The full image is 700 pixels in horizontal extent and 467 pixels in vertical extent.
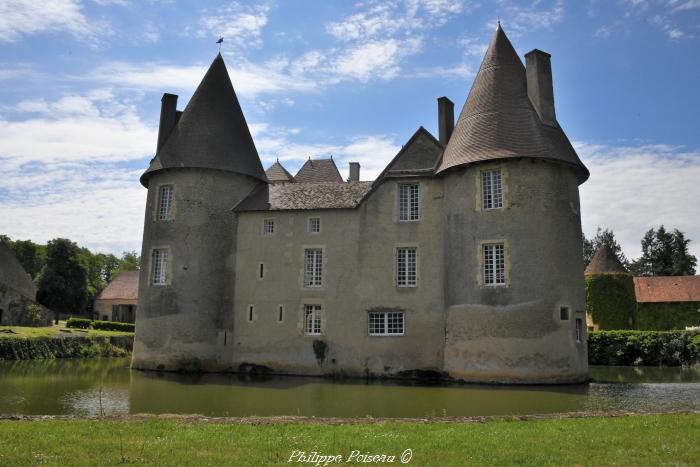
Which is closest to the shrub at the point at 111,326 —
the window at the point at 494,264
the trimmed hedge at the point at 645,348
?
the window at the point at 494,264

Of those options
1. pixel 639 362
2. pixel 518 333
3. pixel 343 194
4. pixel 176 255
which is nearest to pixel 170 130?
pixel 176 255

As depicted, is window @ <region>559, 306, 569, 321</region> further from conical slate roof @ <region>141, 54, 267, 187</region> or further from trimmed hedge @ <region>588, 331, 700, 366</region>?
conical slate roof @ <region>141, 54, 267, 187</region>

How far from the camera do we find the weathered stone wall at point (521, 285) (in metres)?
19.0

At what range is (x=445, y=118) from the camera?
24.1 m

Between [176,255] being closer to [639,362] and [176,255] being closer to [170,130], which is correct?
[170,130]

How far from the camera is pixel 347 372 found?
21984 millimetres

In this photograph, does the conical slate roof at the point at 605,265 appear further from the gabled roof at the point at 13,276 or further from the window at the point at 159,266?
the gabled roof at the point at 13,276

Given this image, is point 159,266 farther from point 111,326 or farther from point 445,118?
point 111,326

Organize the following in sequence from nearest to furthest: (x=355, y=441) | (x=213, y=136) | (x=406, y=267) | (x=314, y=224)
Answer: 1. (x=355, y=441)
2. (x=406, y=267)
3. (x=314, y=224)
4. (x=213, y=136)

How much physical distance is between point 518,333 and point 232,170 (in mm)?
13734

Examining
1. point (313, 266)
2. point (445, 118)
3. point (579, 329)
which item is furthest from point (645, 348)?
point (313, 266)

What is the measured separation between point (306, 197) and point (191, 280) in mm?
5899

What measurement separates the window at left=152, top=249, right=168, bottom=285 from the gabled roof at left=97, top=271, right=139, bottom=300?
31.8 m

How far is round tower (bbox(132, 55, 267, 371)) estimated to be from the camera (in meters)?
23.5
